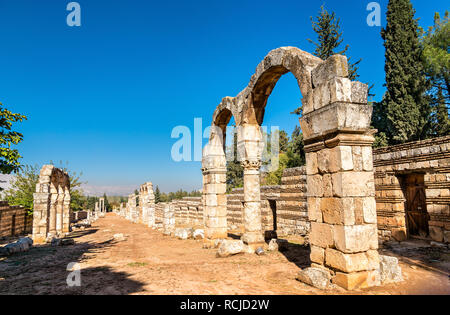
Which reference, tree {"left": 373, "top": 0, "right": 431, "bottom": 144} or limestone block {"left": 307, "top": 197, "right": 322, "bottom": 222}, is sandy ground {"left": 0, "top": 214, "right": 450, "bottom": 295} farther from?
tree {"left": 373, "top": 0, "right": 431, "bottom": 144}

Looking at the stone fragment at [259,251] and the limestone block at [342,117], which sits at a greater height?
the limestone block at [342,117]

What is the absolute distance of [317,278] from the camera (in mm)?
4418

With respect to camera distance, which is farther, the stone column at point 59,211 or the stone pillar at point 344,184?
the stone column at point 59,211

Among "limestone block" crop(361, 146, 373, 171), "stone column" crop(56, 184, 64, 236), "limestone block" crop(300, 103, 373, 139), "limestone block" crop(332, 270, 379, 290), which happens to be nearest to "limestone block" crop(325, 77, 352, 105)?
"limestone block" crop(300, 103, 373, 139)

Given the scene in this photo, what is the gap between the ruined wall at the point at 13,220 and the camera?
1739 centimetres

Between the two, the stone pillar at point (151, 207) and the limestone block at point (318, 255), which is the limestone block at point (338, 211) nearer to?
the limestone block at point (318, 255)

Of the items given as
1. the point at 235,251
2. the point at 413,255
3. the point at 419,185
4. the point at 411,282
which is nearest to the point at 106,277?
the point at 235,251

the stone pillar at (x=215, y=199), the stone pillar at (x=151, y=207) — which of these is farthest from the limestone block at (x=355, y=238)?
the stone pillar at (x=151, y=207)

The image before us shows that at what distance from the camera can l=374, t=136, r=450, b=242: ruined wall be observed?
7.89 meters

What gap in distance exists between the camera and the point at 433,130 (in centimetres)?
1931

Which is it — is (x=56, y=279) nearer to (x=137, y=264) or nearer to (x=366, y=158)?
(x=137, y=264)
